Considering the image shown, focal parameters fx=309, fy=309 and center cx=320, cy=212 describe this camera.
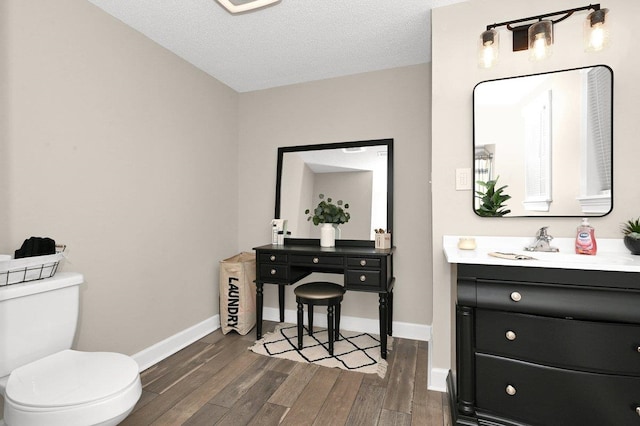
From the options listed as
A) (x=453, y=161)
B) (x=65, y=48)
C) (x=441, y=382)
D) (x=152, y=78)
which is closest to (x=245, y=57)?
(x=152, y=78)

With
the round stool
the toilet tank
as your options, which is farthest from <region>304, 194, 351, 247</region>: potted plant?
the toilet tank

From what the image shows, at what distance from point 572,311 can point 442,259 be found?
0.73m

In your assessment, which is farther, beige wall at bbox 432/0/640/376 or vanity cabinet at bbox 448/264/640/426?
beige wall at bbox 432/0/640/376

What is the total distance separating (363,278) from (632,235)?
1542mm

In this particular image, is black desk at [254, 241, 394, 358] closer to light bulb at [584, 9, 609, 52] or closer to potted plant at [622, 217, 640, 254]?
potted plant at [622, 217, 640, 254]

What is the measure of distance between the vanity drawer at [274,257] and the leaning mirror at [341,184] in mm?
495

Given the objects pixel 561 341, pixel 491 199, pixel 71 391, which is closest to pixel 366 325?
pixel 491 199

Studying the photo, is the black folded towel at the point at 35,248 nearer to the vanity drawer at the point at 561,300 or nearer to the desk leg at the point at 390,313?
the vanity drawer at the point at 561,300

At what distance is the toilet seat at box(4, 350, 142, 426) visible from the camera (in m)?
1.08

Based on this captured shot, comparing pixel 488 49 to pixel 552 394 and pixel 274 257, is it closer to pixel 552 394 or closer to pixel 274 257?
pixel 552 394

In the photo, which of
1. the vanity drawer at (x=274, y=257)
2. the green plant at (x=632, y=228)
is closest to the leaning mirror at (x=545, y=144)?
the green plant at (x=632, y=228)

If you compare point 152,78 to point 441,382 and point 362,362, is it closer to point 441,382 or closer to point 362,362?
point 362,362

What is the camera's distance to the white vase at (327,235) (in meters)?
2.80

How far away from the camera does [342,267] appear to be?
8.04ft
